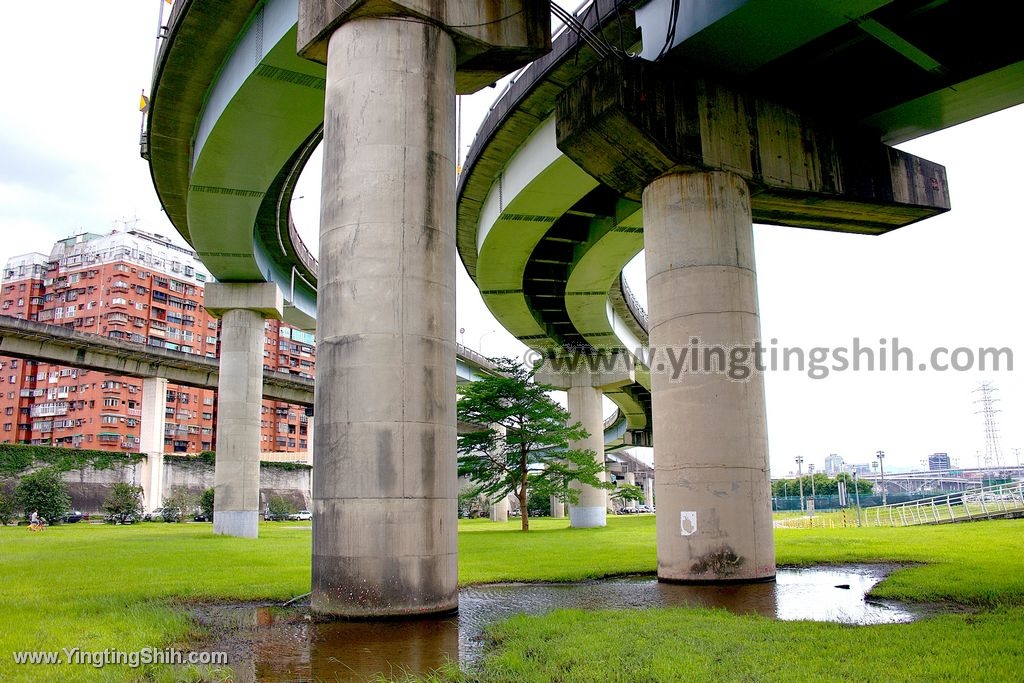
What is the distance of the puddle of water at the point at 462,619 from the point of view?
844cm

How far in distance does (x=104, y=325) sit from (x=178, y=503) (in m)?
53.1

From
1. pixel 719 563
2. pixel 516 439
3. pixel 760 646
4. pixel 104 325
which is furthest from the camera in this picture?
pixel 104 325

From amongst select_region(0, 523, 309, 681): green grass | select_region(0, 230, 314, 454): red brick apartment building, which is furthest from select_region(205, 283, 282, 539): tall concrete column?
select_region(0, 230, 314, 454): red brick apartment building

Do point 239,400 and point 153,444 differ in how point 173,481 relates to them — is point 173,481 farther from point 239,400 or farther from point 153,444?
point 239,400

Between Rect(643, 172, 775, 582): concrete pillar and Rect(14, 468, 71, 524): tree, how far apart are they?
48874 millimetres

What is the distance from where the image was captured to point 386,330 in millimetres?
12484

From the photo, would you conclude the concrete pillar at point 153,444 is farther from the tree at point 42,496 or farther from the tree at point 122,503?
the tree at point 42,496

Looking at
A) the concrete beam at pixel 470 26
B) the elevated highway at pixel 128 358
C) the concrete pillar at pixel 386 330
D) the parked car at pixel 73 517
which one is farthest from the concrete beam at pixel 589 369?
the concrete pillar at pixel 386 330

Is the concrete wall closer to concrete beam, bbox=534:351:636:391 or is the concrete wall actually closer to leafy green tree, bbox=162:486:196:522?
leafy green tree, bbox=162:486:196:522

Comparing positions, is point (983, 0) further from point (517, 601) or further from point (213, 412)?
point (213, 412)

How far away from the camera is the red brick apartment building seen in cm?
10512

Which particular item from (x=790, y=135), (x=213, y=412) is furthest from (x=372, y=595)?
(x=213, y=412)

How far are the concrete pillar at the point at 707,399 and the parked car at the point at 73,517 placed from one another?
2046 inches

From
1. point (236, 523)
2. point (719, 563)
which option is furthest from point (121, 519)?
point (719, 563)
